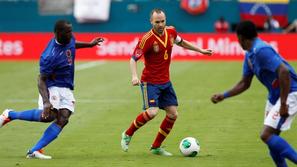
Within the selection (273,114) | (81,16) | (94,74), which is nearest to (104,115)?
(273,114)

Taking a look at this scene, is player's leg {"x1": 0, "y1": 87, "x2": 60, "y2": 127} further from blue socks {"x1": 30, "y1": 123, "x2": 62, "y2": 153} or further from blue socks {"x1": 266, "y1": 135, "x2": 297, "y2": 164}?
blue socks {"x1": 266, "y1": 135, "x2": 297, "y2": 164}

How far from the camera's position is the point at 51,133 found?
1231 centimetres

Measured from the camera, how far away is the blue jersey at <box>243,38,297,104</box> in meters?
10.1

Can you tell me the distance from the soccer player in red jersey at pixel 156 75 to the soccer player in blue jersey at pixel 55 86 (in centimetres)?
106

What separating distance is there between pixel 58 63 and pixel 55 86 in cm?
38

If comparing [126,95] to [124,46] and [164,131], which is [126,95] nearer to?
[164,131]

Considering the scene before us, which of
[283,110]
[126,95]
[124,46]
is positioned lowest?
[124,46]

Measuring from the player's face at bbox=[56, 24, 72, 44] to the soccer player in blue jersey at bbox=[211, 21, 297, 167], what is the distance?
9.45 feet

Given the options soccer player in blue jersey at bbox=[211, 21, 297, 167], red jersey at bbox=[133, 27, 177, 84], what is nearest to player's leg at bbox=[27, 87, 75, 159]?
red jersey at bbox=[133, 27, 177, 84]

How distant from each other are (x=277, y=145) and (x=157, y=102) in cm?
309

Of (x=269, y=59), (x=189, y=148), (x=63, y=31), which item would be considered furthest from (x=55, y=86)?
(x=269, y=59)

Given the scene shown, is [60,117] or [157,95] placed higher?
[157,95]

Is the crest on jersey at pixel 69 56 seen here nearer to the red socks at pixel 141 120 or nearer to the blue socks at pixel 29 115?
the blue socks at pixel 29 115

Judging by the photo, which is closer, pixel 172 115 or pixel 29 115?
→ pixel 29 115
